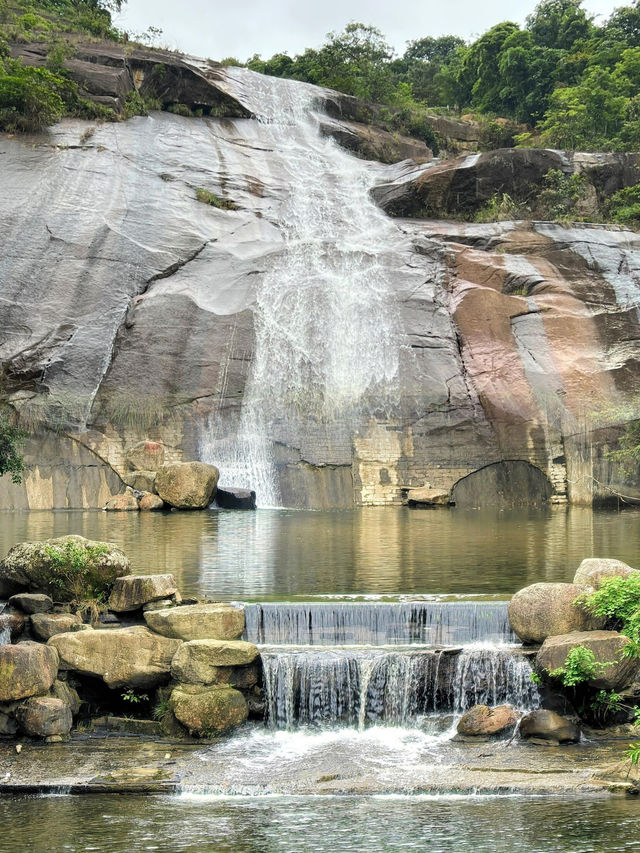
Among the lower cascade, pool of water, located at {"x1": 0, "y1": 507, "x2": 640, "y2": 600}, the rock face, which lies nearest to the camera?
the lower cascade

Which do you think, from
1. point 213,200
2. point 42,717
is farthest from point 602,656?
point 213,200

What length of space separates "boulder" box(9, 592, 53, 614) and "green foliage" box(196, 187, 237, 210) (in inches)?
1184

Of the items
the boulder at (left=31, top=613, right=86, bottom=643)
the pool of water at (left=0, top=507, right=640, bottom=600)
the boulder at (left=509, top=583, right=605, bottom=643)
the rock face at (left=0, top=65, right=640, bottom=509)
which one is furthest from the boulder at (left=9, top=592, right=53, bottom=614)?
the rock face at (left=0, top=65, right=640, bottom=509)

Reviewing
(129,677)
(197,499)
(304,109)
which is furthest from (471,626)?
(304,109)

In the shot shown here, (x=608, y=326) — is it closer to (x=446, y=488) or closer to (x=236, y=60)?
→ (x=446, y=488)

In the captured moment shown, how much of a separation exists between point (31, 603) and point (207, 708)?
11.4 feet

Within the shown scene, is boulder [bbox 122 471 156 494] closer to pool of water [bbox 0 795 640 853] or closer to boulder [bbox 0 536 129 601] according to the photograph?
boulder [bbox 0 536 129 601]

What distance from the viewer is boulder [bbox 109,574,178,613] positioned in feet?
46.3

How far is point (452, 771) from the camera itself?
10820 mm

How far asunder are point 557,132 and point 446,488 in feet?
95.4

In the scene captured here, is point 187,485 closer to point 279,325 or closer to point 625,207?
point 279,325

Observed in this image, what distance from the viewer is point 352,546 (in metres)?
21.3

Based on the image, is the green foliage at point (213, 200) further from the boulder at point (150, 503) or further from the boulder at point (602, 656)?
the boulder at point (602, 656)

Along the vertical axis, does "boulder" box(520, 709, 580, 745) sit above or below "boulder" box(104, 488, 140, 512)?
below
